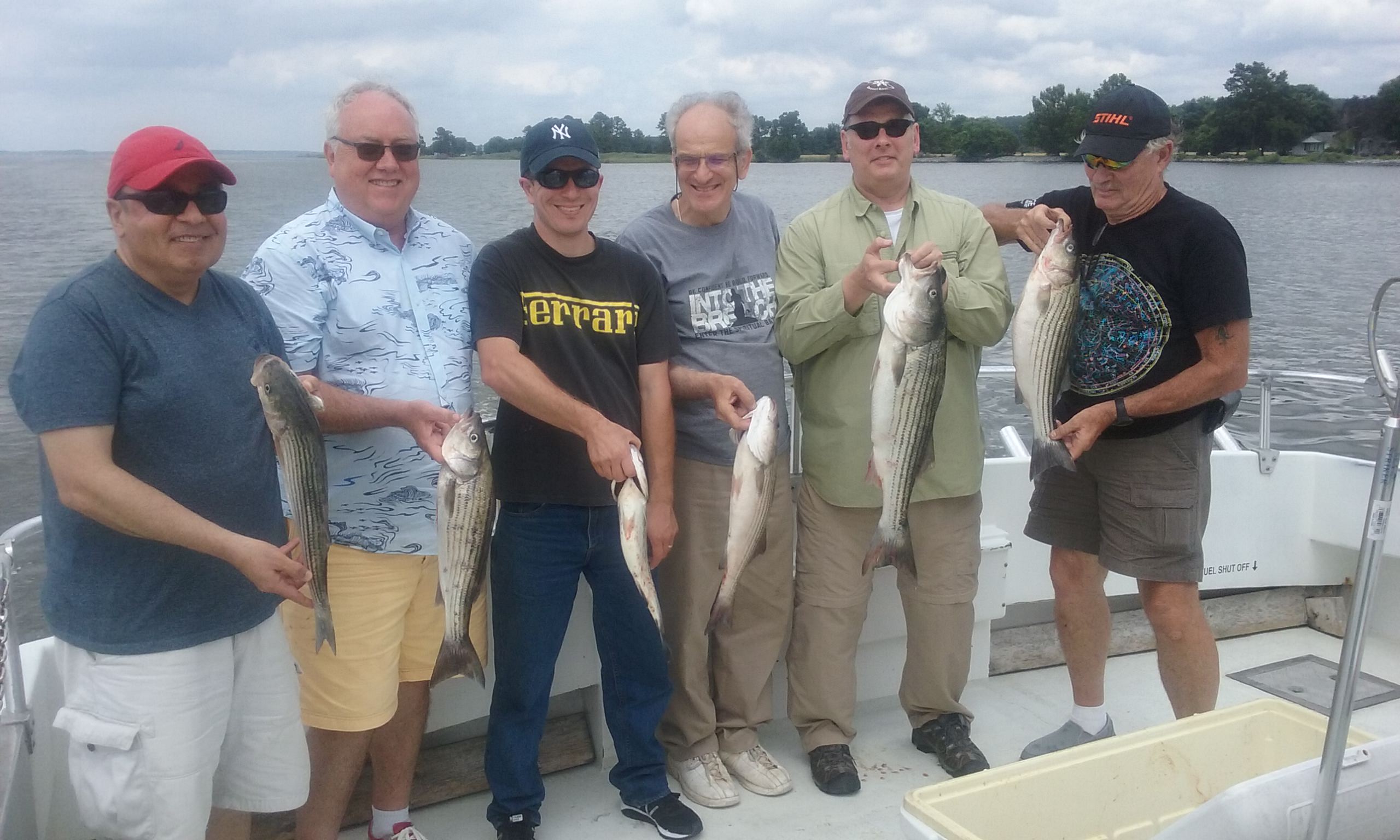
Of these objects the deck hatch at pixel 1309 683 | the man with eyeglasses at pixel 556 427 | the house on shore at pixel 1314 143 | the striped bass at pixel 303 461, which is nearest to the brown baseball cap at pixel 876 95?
the man with eyeglasses at pixel 556 427

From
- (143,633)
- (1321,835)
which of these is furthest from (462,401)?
(1321,835)

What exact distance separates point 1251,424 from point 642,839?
10895 millimetres

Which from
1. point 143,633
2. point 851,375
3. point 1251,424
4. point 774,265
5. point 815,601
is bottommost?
point 1251,424

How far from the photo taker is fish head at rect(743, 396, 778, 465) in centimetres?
323

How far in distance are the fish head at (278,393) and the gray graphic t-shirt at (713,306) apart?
55.8 inches

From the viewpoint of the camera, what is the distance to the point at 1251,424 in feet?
39.8

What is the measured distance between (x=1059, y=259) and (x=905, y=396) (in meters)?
0.73

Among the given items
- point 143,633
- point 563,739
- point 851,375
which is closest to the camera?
point 143,633

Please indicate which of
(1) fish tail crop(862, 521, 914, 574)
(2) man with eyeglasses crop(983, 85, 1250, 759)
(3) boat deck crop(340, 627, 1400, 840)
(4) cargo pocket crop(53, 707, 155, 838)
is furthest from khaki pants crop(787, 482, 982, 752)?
(4) cargo pocket crop(53, 707, 155, 838)

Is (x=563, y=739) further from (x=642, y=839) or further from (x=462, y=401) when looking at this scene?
(x=462, y=401)

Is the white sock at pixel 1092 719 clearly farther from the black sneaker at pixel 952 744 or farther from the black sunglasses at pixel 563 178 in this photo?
the black sunglasses at pixel 563 178

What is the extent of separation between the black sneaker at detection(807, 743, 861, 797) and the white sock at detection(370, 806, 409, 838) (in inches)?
60.3

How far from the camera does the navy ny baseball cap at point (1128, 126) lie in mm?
3574

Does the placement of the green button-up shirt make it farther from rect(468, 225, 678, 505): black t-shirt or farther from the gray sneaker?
the gray sneaker
